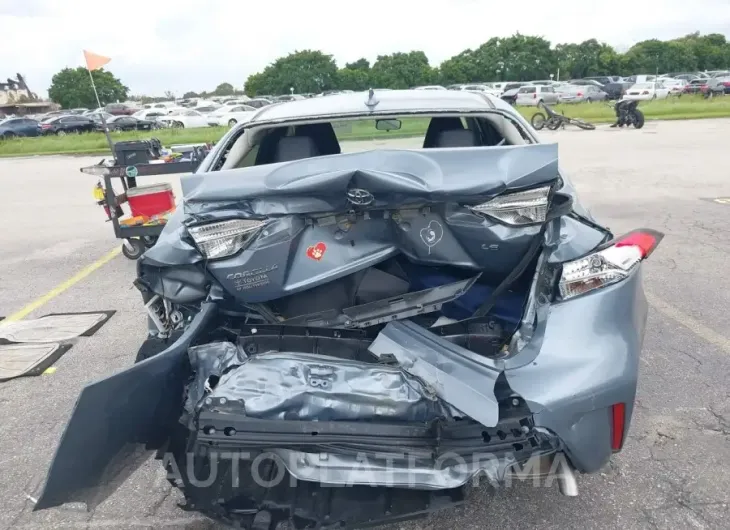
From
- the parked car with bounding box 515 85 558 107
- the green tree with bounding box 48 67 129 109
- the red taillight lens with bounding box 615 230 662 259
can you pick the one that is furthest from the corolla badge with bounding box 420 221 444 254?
the green tree with bounding box 48 67 129 109

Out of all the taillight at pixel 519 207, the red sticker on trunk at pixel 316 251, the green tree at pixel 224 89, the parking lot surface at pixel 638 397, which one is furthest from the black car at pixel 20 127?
the green tree at pixel 224 89

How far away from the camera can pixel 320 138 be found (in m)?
3.54

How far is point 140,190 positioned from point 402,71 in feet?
215

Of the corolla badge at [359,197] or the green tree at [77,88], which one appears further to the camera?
the green tree at [77,88]

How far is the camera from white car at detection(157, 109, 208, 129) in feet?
107

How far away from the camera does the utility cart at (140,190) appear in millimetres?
5918

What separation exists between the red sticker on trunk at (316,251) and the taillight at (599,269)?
3.07ft

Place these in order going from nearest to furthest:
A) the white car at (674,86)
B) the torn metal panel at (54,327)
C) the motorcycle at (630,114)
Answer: the torn metal panel at (54,327), the motorcycle at (630,114), the white car at (674,86)

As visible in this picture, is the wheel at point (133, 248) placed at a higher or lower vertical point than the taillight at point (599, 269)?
lower

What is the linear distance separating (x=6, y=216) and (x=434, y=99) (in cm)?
919

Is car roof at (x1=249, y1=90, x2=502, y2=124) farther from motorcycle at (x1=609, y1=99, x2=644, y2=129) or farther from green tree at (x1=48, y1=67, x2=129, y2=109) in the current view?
green tree at (x1=48, y1=67, x2=129, y2=109)

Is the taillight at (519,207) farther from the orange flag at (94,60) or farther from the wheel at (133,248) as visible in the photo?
the wheel at (133,248)

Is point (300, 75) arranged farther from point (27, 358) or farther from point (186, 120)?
point (27, 358)

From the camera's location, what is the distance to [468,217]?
7.47 feet
